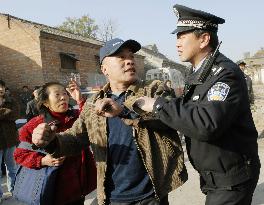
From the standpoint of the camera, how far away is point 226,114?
6.65 feet

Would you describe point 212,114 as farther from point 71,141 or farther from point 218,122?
point 71,141

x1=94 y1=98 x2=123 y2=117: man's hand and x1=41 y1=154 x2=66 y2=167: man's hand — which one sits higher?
x1=94 y1=98 x2=123 y2=117: man's hand

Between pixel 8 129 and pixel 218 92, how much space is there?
508 cm

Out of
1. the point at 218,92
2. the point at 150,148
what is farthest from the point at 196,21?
the point at 150,148

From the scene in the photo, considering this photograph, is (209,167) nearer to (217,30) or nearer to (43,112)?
(217,30)

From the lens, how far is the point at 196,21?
2508mm

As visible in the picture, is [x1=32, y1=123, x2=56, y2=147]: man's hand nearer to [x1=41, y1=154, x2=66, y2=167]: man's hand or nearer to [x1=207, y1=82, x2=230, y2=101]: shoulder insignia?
[x1=41, y1=154, x2=66, y2=167]: man's hand

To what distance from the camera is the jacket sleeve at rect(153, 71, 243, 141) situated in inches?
78.4

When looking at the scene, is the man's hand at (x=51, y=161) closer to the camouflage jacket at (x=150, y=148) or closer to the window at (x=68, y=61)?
the camouflage jacket at (x=150, y=148)

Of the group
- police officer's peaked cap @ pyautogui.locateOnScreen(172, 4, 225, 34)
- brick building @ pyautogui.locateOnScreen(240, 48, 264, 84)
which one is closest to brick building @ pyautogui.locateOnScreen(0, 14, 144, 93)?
police officer's peaked cap @ pyautogui.locateOnScreen(172, 4, 225, 34)

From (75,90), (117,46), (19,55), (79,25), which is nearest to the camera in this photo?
(117,46)

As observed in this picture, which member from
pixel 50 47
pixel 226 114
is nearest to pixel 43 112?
pixel 226 114

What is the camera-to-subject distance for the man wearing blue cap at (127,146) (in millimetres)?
2604

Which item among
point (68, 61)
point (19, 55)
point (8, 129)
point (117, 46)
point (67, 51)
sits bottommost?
point (8, 129)
